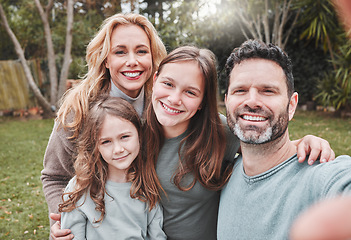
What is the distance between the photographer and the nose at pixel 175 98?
220 centimetres

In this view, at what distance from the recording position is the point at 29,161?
22.0 ft

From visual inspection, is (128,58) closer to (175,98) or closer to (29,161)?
(175,98)

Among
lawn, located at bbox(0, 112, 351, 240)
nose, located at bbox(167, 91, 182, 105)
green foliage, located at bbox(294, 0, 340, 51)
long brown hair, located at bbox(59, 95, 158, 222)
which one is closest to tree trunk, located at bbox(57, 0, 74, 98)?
lawn, located at bbox(0, 112, 351, 240)

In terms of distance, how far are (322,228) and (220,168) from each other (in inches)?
83.1

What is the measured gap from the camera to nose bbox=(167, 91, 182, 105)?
7.22 ft

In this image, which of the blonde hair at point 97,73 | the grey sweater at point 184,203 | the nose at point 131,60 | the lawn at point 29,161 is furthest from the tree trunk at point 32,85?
the grey sweater at point 184,203

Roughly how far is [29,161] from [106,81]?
15.3ft

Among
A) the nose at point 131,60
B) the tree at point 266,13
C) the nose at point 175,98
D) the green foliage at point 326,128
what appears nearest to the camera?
the nose at point 175,98

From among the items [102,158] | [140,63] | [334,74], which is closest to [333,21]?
[334,74]

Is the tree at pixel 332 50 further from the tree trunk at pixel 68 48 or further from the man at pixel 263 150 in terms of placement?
the man at pixel 263 150

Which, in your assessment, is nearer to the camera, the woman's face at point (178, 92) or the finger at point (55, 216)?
the woman's face at point (178, 92)

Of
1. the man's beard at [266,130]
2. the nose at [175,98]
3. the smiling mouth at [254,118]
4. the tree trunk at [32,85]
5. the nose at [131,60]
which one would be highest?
the nose at [131,60]

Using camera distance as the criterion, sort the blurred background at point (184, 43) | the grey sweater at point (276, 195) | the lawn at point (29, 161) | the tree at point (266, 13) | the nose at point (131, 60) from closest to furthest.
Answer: the grey sweater at point (276, 195)
the nose at point (131, 60)
the lawn at point (29, 161)
the blurred background at point (184, 43)
the tree at point (266, 13)

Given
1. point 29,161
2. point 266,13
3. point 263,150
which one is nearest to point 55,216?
point 263,150
